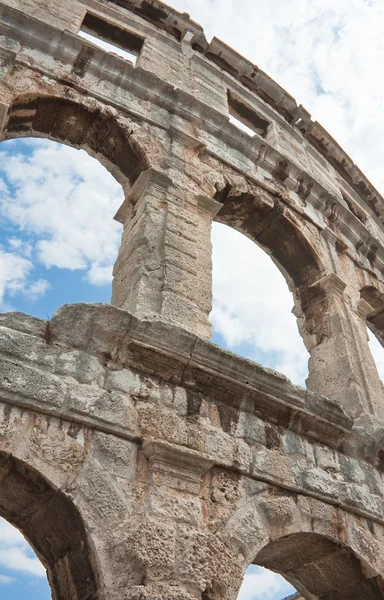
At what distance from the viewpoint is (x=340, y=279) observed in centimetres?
649

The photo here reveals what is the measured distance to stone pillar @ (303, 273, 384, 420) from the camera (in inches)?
213

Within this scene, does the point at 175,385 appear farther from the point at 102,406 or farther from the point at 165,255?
the point at 165,255

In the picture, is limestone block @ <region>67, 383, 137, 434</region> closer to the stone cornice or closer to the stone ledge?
the stone ledge

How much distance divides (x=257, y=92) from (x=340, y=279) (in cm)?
453

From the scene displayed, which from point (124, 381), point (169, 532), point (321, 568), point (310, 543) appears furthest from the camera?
point (321, 568)

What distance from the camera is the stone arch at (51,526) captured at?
2.99m

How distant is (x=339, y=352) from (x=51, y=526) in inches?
142

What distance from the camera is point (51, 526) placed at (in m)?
3.17

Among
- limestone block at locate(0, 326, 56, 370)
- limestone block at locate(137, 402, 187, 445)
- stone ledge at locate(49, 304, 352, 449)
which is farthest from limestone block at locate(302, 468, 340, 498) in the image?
limestone block at locate(0, 326, 56, 370)

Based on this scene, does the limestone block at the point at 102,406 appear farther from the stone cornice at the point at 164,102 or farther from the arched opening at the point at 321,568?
the stone cornice at the point at 164,102

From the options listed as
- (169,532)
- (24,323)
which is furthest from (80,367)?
(169,532)

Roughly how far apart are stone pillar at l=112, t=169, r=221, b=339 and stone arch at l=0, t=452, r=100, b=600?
4.51ft

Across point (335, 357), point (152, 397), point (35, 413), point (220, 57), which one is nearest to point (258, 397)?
point (152, 397)

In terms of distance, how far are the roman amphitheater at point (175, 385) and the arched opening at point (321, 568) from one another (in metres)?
0.02
